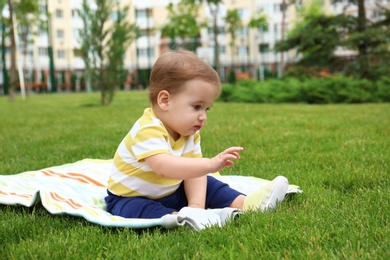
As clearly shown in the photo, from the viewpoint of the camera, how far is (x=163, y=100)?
99.0 inches

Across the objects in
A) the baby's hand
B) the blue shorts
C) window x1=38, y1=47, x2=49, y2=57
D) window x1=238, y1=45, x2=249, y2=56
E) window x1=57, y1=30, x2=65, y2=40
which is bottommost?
the blue shorts

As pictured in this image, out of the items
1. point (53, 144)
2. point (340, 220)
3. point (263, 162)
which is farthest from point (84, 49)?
point (340, 220)

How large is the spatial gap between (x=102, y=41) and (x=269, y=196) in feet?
35.8

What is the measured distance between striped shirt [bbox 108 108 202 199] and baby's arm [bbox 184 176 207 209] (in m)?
0.07

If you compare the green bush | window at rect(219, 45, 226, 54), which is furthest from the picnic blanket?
window at rect(219, 45, 226, 54)

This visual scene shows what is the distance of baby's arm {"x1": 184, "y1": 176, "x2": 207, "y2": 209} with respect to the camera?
2664mm

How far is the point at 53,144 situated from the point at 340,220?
4001 millimetres

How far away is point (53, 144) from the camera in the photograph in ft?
18.1

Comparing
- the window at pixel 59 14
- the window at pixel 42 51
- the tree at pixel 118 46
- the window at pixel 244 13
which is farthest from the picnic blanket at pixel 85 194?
the window at pixel 59 14

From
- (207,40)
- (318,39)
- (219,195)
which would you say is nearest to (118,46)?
(318,39)

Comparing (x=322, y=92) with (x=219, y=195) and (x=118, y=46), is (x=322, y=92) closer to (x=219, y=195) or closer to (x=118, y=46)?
(x=118, y=46)

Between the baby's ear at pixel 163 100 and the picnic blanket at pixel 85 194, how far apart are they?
1.78 feet

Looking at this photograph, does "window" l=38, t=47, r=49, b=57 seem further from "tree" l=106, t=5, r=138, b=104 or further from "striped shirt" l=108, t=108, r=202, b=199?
"striped shirt" l=108, t=108, r=202, b=199

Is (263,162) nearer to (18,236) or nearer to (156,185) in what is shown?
(156,185)
